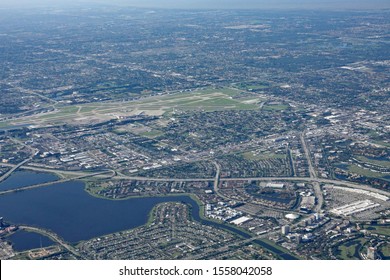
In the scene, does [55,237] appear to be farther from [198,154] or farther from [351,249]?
[198,154]

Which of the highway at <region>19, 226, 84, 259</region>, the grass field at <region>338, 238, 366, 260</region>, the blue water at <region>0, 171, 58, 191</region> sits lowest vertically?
the blue water at <region>0, 171, 58, 191</region>

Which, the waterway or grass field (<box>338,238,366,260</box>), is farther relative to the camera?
the waterway

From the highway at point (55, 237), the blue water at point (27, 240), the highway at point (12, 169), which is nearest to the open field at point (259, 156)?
the highway at point (12, 169)

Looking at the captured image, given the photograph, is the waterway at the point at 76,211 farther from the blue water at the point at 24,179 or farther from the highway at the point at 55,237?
the blue water at the point at 24,179

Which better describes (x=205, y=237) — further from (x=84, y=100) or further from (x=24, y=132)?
(x=84, y=100)

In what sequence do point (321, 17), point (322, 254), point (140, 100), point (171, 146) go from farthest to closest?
point (321, 17) → point (140, 100) → point (171, 146) → point (322, 254)

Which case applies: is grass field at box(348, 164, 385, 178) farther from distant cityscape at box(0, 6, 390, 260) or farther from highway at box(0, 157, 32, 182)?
highway at box(0, 157, 32, 182)

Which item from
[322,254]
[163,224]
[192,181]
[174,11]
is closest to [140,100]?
[192,181]

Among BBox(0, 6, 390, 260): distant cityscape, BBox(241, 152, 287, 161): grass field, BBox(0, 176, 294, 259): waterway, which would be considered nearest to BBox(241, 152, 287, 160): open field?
BBox(241, 152, 287, 161): grass field
